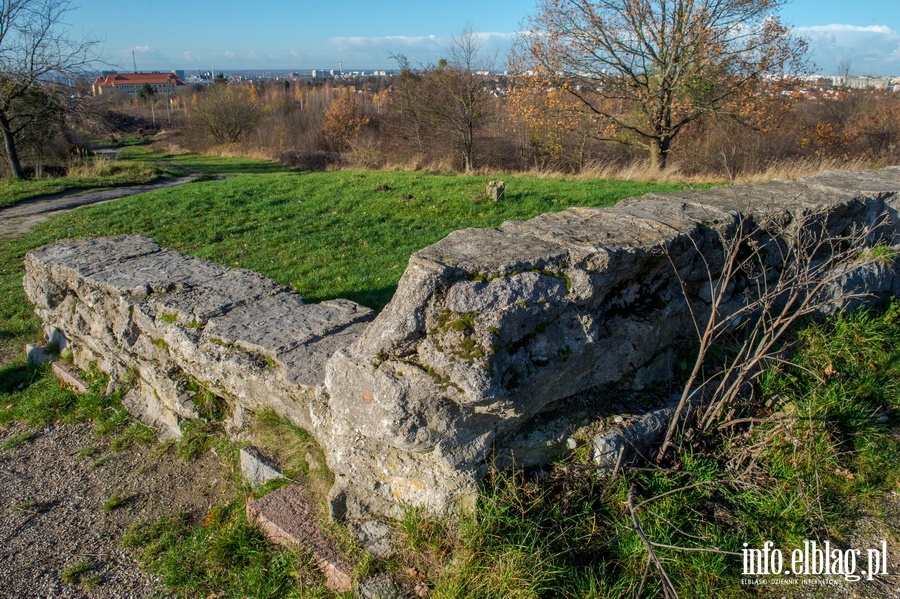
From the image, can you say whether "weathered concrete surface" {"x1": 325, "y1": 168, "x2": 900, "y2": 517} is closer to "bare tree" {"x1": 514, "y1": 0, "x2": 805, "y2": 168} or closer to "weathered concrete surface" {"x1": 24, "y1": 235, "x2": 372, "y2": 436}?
"weathered concrete surface" {"x1": 24, "y1": 235, "x2": 372, "y2": 436}

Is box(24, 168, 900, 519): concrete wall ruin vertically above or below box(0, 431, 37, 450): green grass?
above

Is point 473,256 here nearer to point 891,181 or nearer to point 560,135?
point 891,181

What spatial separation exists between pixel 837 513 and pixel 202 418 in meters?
3.66

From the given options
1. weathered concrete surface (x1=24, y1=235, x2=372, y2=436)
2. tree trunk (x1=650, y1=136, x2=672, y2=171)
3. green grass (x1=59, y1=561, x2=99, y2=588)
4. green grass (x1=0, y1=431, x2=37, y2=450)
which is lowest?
green grass (x1=0, y1=431, x2=37, y2=450)

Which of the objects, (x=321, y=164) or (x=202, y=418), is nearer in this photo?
(x=202, y=418)

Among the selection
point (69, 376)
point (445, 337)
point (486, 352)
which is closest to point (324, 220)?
point (69, 376)

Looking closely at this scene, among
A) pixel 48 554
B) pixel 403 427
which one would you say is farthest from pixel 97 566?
pixel 403 427

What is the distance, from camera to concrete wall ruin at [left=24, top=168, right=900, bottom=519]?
247 centimetres

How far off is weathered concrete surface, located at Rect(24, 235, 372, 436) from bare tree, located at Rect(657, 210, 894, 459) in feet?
6.80

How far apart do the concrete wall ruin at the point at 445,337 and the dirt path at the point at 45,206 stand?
9.20 m

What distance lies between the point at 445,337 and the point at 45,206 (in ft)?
50.4

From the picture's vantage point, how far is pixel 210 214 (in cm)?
1073

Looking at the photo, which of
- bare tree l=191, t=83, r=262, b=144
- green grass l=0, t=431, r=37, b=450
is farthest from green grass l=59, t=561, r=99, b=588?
bare tree l=191, t=83, r=262, b=144

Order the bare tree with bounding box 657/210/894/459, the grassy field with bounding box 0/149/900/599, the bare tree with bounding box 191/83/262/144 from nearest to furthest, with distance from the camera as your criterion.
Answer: the grassy field with bounding box 0/149/900/599
the bare tree with bounding box 657/210/894/459
the bare tree with bounding box 191/83/262/144
